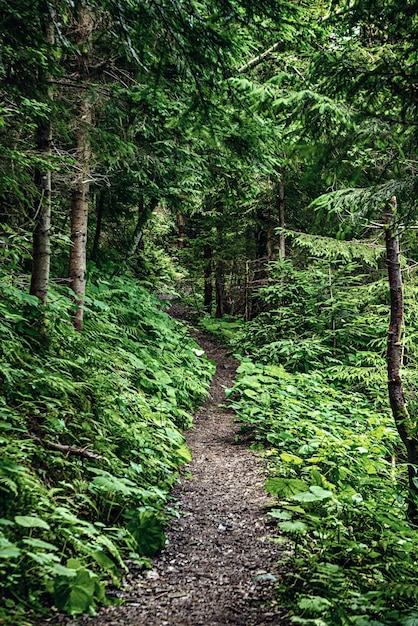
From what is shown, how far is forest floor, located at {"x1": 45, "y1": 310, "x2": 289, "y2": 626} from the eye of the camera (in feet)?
9.85

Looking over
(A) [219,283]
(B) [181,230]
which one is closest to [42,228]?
(A) [219,283]

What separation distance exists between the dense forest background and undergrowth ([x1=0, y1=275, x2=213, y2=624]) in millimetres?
23

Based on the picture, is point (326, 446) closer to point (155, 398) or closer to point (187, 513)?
point (187, 513)

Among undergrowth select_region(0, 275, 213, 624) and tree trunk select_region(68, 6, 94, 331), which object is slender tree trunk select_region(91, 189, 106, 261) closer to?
tree trunk select_region(68, 6, 94, 331)

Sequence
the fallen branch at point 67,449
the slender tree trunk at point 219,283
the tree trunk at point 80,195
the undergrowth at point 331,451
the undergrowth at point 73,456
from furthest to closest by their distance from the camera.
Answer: the slender tree trunk at point 219,283 → the tree trunk at point 80,195 → the fallen branch at point 67,449 → the undergrowth at point 331,451 → the undergrowth at point 73,456

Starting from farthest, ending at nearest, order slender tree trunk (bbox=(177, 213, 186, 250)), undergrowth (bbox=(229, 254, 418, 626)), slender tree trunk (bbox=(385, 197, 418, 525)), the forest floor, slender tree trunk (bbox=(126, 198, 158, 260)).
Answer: slender tree trunk (bbox=(177, 213, 186, 250)) → slender tree trunk (bbox=(126, 198, 158, 260)) → slender tree trunk (bbox=(385, 197, 418, 525)) → undergrowth (bbox=(229, 254, 418, 626)) → the forest floor

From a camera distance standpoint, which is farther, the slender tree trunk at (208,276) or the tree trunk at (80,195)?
the slender tree trunk at (208,276)

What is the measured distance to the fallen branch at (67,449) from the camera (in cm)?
422

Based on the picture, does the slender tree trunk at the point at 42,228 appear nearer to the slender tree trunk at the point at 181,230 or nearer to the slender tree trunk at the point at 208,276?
the slender tree trunk at the point at 208,276

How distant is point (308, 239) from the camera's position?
495 inches

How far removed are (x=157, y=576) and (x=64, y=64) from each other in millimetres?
8072

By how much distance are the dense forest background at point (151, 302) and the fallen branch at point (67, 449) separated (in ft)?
0.10

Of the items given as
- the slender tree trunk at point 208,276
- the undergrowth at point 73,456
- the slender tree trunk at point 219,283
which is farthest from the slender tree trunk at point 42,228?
the slender tree trunk at point 219,283

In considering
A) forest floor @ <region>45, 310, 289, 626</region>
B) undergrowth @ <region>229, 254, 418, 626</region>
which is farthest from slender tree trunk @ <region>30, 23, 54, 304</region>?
undergrowth @ <region>229, 254, 418, 626</region>
